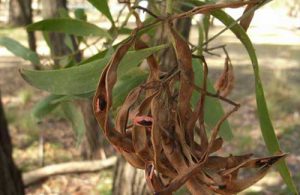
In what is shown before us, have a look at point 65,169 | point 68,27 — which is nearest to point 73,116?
point 68,27

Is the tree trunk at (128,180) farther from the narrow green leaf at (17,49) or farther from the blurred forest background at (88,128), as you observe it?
the narrow green leaf at (17,49)

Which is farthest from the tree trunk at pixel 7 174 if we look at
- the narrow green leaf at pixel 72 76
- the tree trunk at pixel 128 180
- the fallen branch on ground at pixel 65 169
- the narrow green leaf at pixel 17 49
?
the fallen branch on ground at pixel 65 169

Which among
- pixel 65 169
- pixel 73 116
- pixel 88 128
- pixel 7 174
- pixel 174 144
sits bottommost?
pixel 65 169

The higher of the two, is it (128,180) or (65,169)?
(128,180)

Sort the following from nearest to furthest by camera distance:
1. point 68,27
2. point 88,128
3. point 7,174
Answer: point 68,27 < point 7,174 < point 88,128

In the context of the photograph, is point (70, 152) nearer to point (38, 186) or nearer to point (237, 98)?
point (38, 186)

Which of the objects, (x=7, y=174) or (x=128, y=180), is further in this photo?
(x=128, y=180)

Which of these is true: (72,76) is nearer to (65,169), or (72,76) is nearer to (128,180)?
A: (128,180)
